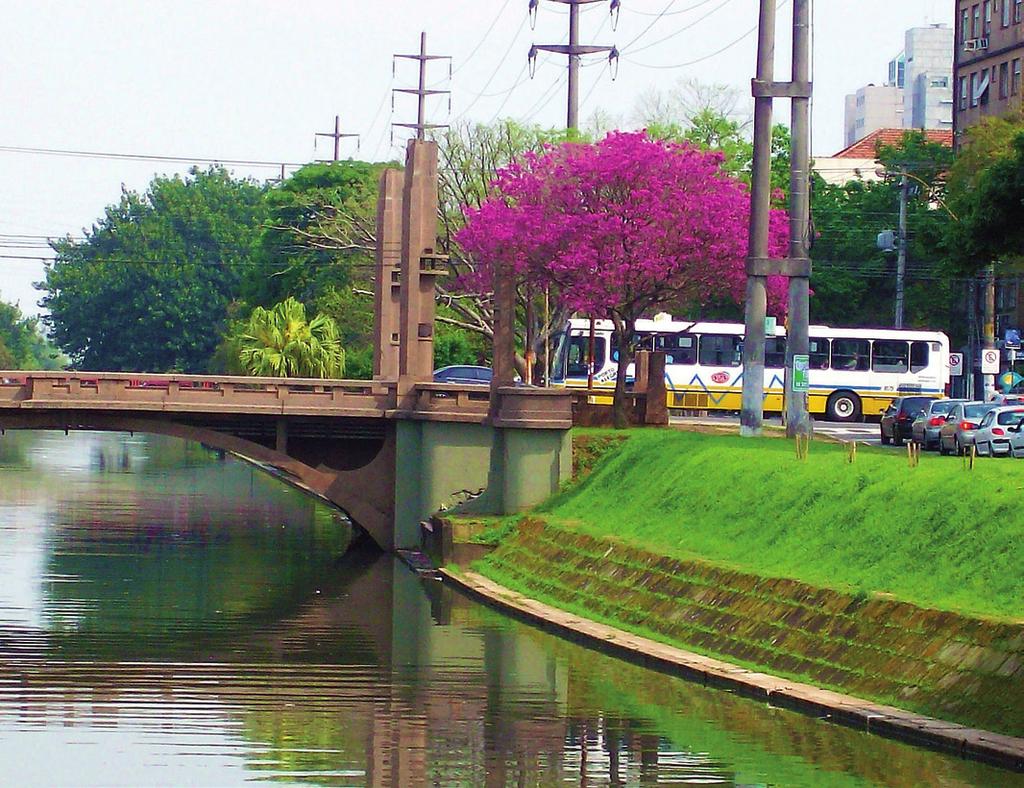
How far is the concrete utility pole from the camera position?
1538 inches

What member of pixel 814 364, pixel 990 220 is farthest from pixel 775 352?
pixel 990 220

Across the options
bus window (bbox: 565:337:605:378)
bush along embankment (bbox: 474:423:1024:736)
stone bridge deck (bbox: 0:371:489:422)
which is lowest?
bush along embankment (bbox: 474:423:1024:736)

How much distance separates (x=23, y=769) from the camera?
65.3ft

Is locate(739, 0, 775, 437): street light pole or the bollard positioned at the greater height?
locate(739, 0, 775, 437): street light pole

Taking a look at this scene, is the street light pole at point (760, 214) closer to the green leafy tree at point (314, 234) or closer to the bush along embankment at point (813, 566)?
the bush along embankment at point (813, 566)

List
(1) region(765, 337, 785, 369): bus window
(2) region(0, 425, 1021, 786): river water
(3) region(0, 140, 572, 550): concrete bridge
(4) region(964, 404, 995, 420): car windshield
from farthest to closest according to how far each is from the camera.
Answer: (1) region(765, 337, 785, 369): bus window < (3) region(0, 140, 572, 550): concrete bridge < (4) region(964, 404, 995, 420): car windshield < (2) region(0, 425, 1021, 786): river water

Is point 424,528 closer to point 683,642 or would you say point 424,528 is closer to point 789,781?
point 683,642

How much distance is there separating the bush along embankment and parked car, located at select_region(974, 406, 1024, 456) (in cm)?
878

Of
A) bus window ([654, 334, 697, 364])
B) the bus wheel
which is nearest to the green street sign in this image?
bus window ([654, 334, 697, 364])

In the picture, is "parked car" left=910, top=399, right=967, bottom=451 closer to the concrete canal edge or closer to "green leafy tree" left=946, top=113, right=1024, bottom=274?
"green leafy tree" left=946, top=113, right=1024, bottom=274

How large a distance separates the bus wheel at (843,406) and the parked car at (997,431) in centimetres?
2184

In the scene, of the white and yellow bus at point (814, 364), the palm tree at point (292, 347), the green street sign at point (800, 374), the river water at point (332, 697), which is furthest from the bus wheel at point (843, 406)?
the green street sign at point (800, 374)

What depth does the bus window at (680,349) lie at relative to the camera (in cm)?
7006

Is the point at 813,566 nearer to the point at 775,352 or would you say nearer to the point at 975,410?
the point at 975,410
